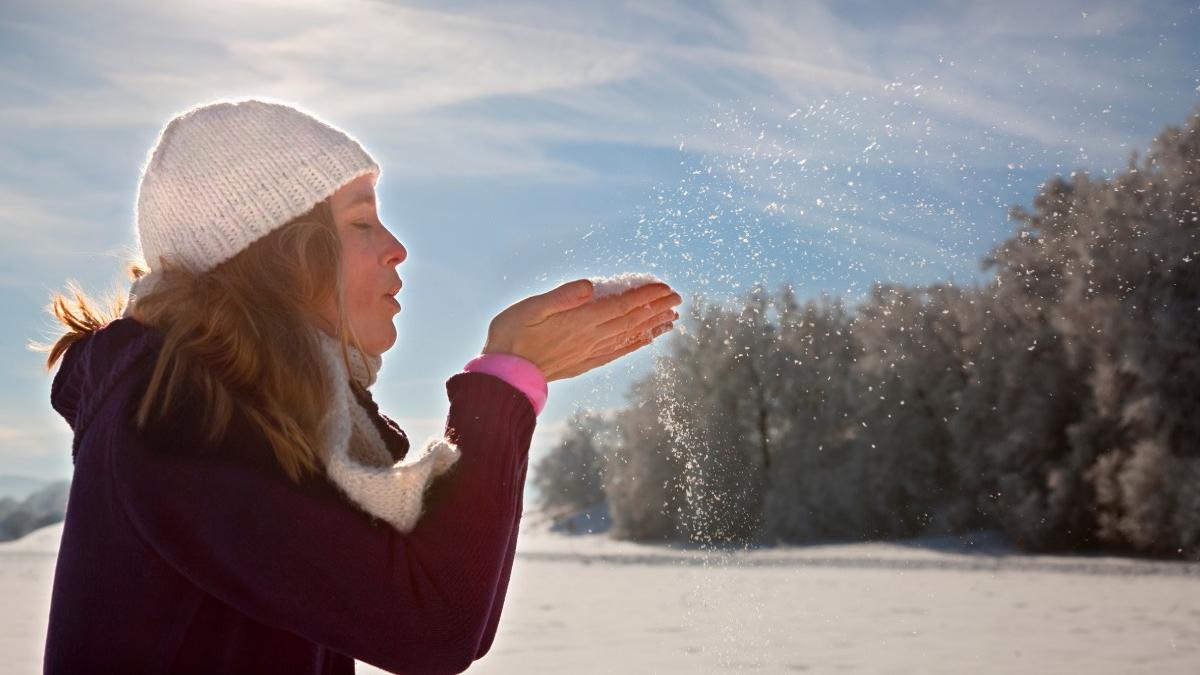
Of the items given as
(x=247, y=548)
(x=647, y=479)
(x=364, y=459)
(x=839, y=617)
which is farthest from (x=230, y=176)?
(x=647, y=479)

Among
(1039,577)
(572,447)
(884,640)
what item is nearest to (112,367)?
(884,640)

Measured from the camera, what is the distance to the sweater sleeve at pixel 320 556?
136 centimetres

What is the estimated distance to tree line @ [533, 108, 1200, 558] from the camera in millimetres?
19766

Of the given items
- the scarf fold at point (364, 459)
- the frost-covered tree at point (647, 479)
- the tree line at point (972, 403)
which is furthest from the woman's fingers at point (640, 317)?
the frost-covered tree at point (647, 479)

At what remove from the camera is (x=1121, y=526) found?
2048cm

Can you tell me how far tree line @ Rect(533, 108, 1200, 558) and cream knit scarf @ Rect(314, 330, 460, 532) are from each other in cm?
1617

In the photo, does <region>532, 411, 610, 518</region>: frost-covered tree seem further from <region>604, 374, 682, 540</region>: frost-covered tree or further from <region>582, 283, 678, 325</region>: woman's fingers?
<region>582, 283, 678, 325</region>: woman's fingers

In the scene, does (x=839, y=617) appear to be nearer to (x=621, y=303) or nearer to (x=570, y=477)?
(x=621, y=303)

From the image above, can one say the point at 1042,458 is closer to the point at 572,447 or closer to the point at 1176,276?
the point at 1176,276

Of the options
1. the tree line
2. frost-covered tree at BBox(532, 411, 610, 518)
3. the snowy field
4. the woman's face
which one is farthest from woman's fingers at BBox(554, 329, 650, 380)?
frost-covered tree at BBox(532, 411, 610, 518)

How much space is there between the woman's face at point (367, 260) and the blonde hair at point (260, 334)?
0.03 meters

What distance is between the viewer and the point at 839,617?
11.2m

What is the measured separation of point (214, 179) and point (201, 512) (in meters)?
0.50

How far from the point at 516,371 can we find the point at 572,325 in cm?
11
